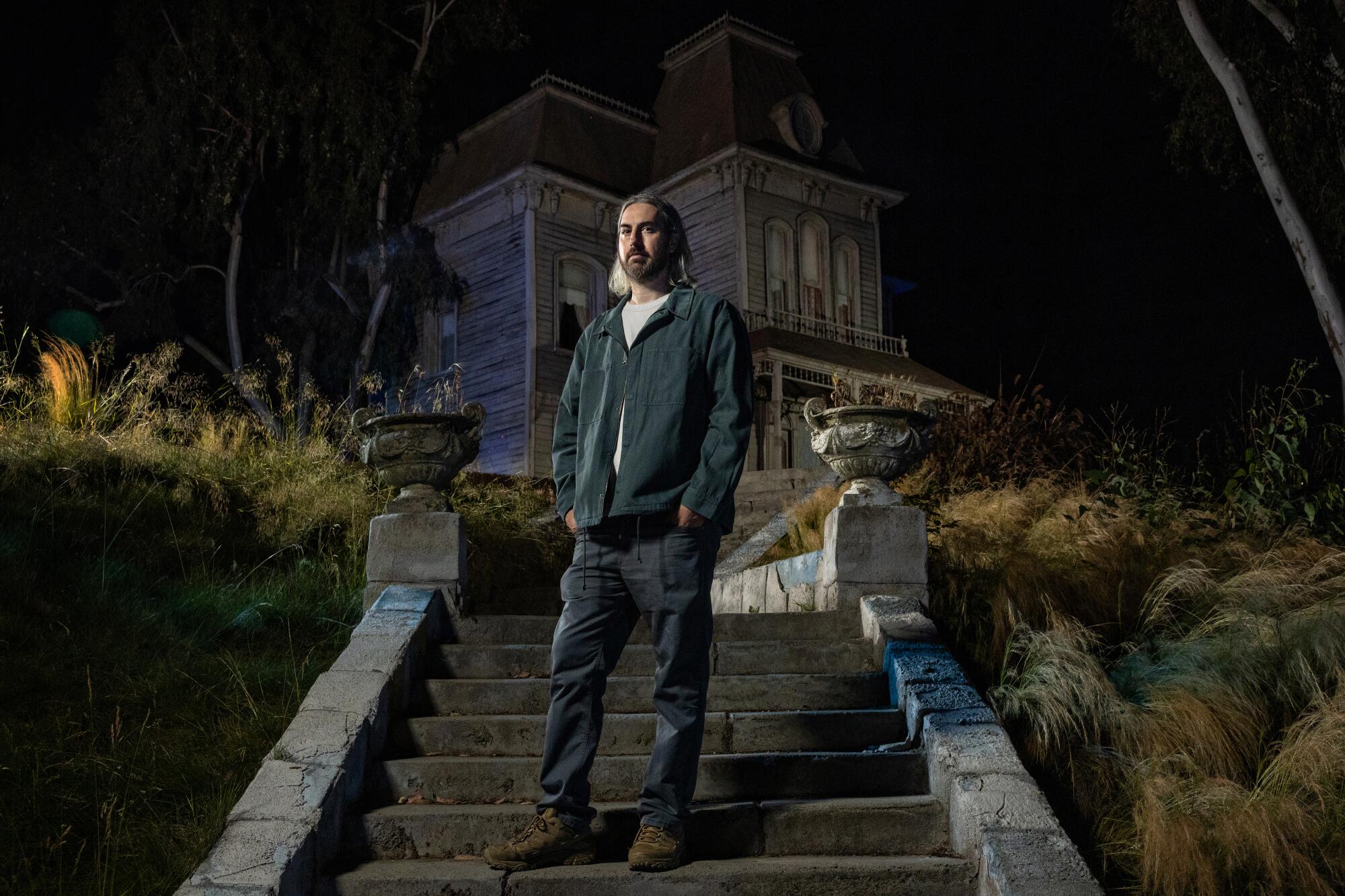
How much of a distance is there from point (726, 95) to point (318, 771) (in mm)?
18732

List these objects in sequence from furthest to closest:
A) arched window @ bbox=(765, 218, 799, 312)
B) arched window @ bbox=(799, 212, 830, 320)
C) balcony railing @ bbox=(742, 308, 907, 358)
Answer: arched window @ bbox=(799, 212, 830, 320) → arched window @ bbox=(765, 218, 799, 312) → balcony railing @ bbox=(742, 308, 907, 358)

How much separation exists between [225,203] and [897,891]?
18.9m

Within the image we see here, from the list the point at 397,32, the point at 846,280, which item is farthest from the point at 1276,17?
the point at 397,32

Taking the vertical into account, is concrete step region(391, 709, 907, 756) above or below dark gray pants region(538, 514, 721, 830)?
below

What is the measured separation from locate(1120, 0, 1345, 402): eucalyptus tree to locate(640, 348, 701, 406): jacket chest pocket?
8688mm

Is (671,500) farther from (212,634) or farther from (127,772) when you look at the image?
(212,634)

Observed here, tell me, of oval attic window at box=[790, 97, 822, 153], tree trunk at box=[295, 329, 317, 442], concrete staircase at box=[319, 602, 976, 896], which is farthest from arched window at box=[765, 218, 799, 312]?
concrete staircase at box=[319, 602, 976, 896]

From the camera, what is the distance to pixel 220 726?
18.1 ft

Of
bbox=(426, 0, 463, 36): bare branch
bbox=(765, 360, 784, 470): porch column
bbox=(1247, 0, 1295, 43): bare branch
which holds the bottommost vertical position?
bbox=(765, 360, 784, 470): porch column

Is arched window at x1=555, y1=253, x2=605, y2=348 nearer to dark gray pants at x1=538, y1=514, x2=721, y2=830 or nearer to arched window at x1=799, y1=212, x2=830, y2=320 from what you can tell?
arched window at x1=799, y1=212, x2=830, y2=320

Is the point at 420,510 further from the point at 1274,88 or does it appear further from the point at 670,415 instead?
the point at 1274,88

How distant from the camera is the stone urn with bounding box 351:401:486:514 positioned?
6.71m

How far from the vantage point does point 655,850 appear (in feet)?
13.3

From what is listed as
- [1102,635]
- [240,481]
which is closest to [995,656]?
[1102,635]
